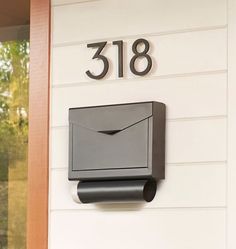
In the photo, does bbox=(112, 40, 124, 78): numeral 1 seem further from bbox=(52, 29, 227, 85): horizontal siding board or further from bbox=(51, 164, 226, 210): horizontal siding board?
bbox=(51, 164, 226, 210): horizontal siding board

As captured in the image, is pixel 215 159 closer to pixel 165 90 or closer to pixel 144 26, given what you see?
pixel 165 90

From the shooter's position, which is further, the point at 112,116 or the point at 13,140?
the point at 13,140

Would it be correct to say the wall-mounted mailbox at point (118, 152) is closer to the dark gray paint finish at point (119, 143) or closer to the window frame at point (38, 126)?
the dark gray paint finish at point (119, 143)

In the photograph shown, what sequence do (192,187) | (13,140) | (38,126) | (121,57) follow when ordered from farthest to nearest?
(13,140)
(38,126)
(121,57)
(192,187)

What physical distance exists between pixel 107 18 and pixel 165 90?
0.28 meters

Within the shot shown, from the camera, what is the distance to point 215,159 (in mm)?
1960

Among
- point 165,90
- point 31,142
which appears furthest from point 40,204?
point 165,90

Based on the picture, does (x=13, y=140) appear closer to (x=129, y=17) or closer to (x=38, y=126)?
(x=38, y=126)

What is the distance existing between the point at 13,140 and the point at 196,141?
2.29ft

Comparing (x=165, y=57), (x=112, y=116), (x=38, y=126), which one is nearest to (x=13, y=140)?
(x=38, y=126)

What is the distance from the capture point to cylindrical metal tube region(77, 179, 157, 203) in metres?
1.97

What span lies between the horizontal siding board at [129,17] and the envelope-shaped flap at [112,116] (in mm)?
226

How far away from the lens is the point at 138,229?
2033 millimetres

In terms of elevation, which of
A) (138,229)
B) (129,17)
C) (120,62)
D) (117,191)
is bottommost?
(138,229)
